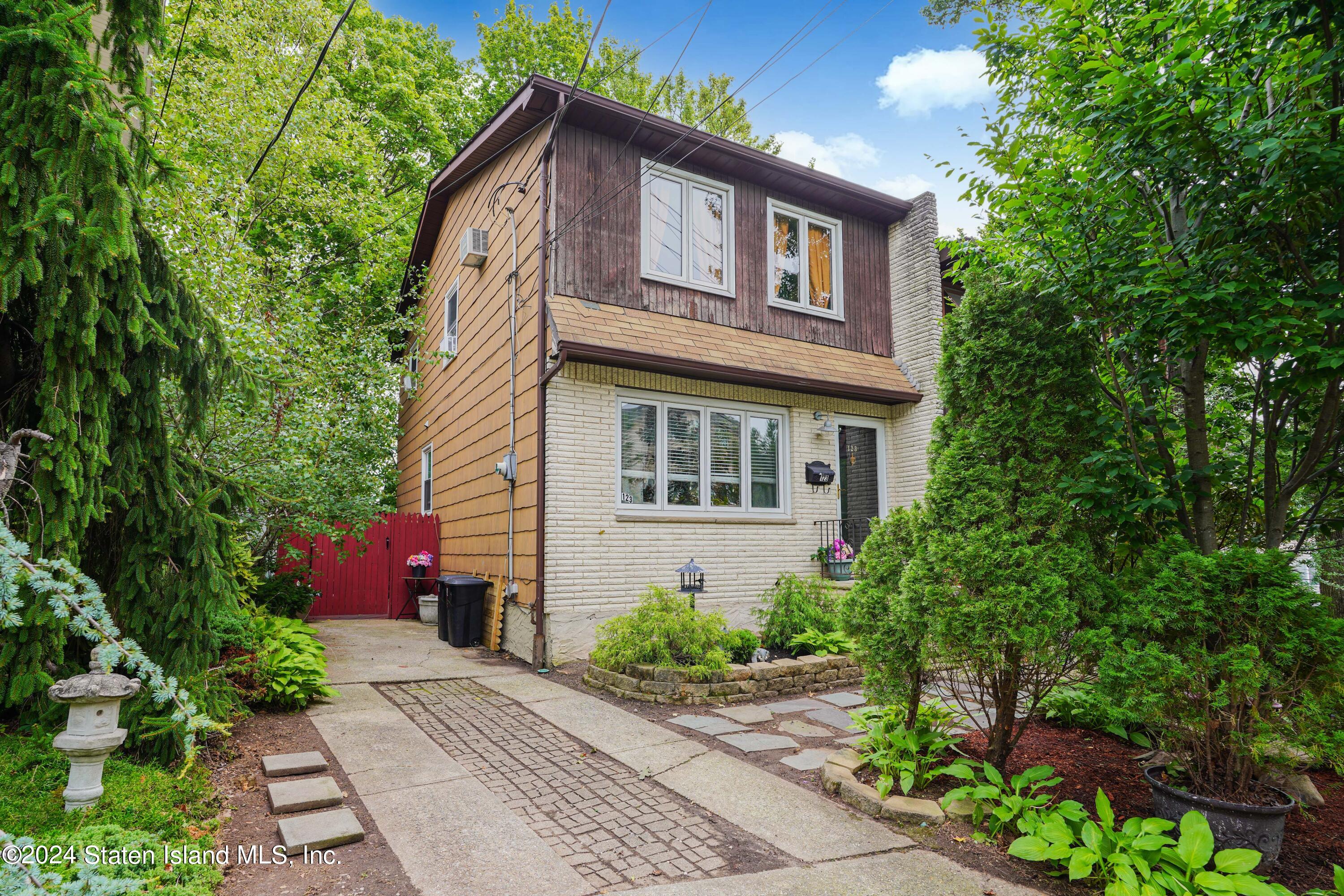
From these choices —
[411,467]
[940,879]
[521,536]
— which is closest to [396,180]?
[411,467]

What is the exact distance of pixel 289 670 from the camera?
19.6 ft

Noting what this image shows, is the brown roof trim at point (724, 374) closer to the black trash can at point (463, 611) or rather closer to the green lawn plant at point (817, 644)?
the green lawn plant at point (817, 644)

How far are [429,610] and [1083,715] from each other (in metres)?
10.5

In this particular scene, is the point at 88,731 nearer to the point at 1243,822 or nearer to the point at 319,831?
the point at 319,831

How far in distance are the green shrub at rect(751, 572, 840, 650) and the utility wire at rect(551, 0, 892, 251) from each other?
506 cm

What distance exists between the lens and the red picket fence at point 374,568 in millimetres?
13305

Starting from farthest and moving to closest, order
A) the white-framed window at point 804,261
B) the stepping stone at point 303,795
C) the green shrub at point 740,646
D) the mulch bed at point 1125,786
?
1. the white-framed window at point 804,261
2. the green shrub at point 740,646
3. the stepping stone at point 303,795
4. the mulch bed at point 1125,786

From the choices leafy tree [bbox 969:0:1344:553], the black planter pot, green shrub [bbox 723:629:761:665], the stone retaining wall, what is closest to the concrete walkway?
the stone retaining wall

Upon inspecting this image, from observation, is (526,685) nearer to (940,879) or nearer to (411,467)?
(940,879)

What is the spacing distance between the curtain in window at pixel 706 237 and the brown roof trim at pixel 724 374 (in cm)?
151

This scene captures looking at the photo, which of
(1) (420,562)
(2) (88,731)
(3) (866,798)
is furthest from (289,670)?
(1) (420,562)

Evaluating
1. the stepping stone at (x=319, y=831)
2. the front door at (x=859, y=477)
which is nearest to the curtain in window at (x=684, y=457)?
the front door at (x=859, y=477)

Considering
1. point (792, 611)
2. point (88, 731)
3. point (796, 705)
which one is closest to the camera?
point (88, 731)

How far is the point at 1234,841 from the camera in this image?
3.25 meters
